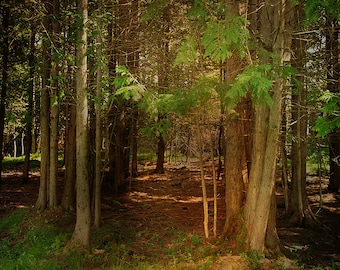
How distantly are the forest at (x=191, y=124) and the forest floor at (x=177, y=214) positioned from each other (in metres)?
0.06

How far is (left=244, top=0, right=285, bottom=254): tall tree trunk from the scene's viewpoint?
7.04 metres

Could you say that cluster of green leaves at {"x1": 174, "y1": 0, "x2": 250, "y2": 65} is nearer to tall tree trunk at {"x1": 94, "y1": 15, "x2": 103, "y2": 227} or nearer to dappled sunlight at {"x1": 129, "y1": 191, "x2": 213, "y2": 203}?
tall tree trunk at {"x1": 94, "y1": 15, "x2": 103, "y2": 227}

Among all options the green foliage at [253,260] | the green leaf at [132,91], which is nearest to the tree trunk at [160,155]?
the green foliage at [253,260]

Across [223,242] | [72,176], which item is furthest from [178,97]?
[72,176]

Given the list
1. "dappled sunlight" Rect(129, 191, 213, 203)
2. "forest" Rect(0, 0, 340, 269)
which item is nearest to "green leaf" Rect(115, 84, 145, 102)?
"forest" Rect(0, 0, 340, 269)

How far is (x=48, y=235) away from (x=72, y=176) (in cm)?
238

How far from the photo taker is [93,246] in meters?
8.50

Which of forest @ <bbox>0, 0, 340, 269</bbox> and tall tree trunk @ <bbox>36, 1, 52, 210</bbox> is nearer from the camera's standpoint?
forest @ <bbox>0, 0, 340, 269</bbox>

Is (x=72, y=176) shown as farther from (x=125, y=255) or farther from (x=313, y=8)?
(x=313, y=8)

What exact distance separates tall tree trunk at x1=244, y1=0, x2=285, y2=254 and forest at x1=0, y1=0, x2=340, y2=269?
24mm

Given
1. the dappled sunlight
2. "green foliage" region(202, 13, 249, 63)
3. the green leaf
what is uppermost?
"green foliage" region(202, 13, 249, 63)

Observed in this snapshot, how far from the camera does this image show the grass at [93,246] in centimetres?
754

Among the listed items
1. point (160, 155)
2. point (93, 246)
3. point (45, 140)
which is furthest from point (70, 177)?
point (160, 155)

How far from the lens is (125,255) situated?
809cm
